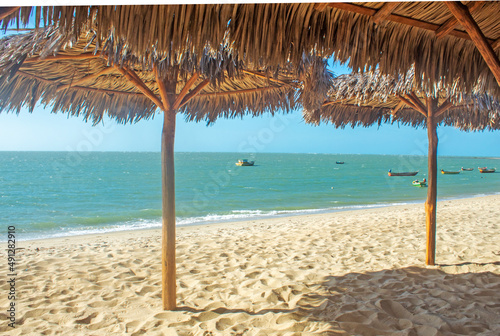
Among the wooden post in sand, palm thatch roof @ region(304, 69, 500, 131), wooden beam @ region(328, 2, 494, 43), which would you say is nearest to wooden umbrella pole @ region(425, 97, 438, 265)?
palm thatch roof @ region(304, 69, 500, 131)

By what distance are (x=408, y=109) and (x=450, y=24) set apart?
10.8ft

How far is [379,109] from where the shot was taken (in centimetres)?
473

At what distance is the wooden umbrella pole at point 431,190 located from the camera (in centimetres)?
330

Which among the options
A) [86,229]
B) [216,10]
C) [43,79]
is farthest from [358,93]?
[86,229]

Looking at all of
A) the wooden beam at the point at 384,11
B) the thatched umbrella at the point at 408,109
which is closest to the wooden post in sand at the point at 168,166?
the wooden beam at the point at 384,11

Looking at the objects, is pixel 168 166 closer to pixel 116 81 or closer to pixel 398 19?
pixel 116 81

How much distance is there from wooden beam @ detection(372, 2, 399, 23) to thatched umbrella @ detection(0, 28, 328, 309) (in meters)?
0.76

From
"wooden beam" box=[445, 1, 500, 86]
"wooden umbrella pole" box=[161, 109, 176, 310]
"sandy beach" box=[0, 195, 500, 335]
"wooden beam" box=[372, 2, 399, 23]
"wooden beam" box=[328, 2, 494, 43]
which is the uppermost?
"wooden beam" box=[328, 2, 494, 43]

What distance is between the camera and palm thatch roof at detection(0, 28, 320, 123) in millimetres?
1958

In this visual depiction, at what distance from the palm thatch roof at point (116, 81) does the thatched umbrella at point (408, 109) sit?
0.77m

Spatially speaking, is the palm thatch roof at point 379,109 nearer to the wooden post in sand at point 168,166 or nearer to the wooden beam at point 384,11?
the wooden beam at point 384,11

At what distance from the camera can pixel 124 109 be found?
3.37 metres

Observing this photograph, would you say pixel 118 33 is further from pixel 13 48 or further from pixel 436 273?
pixel 436 273

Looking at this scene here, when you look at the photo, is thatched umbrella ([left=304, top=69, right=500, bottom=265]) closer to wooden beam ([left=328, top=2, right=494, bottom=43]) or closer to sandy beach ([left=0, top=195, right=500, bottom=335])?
wooden beam ([left=328, top=2, right=494, bottom=43])
